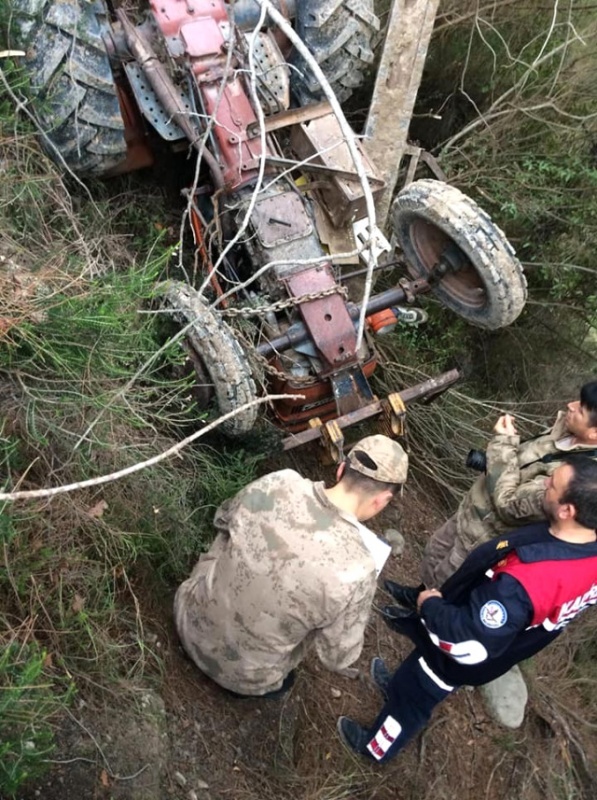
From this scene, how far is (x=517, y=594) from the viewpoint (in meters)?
2.23

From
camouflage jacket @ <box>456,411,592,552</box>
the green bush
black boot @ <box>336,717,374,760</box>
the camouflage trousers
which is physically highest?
the green bush

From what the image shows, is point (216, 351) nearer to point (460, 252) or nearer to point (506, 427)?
point (506, 427)

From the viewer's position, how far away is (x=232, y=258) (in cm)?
356

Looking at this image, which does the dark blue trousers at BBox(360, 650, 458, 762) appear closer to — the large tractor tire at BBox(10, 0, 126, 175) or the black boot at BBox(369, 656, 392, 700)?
the black boot at BBox(369, 656, 392, 700)

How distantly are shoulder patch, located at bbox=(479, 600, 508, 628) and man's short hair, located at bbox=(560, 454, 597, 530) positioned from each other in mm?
394

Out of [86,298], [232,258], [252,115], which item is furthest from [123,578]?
[252,115]

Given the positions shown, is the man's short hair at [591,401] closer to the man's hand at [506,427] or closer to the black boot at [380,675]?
the man's hand at [506,427]

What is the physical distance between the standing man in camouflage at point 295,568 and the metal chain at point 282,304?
0.96m

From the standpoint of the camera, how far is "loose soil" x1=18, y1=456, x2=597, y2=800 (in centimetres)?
223

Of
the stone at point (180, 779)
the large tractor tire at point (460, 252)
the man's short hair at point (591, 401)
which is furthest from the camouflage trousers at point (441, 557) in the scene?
the stone at point (180, 779)

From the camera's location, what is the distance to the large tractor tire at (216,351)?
2.88 metres

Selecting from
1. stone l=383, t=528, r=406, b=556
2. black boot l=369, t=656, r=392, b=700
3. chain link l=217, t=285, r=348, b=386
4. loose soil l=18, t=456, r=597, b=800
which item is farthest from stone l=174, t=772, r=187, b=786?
stone l=383, t=528, r=406, b=556

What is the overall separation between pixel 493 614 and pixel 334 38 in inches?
126

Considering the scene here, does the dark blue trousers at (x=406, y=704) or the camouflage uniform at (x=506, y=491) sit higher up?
the camouflage uniform at (x=506, y=491)
